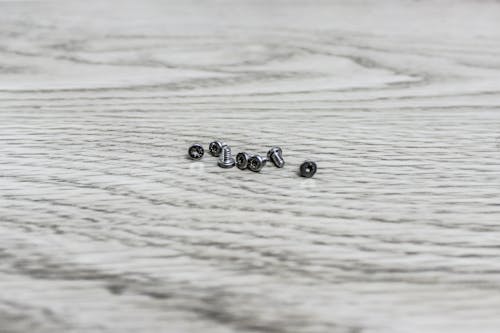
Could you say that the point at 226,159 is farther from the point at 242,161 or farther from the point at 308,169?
the point at 308,169

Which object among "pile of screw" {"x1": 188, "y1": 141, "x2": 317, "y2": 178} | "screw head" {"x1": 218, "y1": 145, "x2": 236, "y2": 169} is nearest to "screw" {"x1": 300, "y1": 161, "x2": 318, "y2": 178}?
"pile of screw" {"x1": 188, "y1": 141, "x2": 317, "y2": 178}

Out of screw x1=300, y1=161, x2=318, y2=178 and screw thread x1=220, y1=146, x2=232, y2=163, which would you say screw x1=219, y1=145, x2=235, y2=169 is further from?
screw x1=300, y1=161, x2=318, y2=178

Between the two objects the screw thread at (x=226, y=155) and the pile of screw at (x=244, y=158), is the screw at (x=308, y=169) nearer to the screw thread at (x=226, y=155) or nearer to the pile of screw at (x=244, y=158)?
the pile of screw at (x=244, y=158)

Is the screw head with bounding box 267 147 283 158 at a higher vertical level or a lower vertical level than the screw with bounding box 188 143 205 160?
higher

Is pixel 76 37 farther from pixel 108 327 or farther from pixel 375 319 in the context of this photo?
pixel 375 319

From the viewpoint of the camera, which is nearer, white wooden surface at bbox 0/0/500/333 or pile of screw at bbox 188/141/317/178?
white wooden surface at bbox 0/0/500/333

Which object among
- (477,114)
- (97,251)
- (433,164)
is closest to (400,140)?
(433,164)

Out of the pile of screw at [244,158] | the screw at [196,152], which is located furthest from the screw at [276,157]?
the screw at [196,152]

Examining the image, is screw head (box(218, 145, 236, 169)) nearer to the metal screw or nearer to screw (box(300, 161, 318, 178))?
the metal screw
